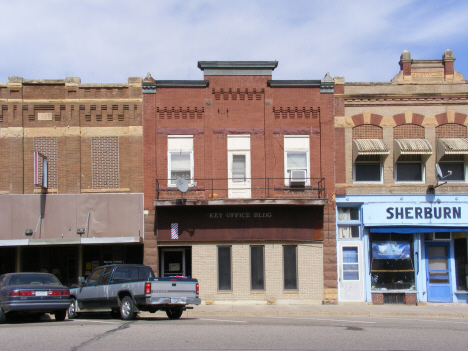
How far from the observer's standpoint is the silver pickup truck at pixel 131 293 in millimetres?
15258

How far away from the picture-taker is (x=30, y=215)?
71.8 feet

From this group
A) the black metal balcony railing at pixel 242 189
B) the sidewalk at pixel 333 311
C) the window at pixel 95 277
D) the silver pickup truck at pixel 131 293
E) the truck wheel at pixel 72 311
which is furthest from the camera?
the black metal balcony railing at pixel 242 189

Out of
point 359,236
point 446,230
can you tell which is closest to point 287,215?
point 359,236

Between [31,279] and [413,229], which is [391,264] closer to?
[413,229]

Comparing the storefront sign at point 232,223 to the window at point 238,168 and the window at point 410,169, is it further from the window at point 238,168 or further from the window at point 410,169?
the window at point 410,169

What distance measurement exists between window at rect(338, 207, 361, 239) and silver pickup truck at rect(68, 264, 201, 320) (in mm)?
8304

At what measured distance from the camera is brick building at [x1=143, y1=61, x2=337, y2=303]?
72.4 feet

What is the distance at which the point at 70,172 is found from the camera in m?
22.3

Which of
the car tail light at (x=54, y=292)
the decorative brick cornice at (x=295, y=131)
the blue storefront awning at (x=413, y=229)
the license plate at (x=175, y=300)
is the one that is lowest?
the license plate at (x=175, y=300)

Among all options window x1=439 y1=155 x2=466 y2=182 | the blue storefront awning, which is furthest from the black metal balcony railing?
window x1=439 y1=155 x2=466 y2=182

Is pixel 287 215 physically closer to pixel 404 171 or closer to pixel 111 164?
pixel 404 171

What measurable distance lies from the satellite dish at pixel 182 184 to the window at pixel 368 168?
663cm

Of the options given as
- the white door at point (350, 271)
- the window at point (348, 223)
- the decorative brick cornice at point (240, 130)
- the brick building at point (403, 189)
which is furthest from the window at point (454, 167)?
the decorative brick cornice at point (240, 130)

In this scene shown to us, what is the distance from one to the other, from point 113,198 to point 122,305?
23.3ft
